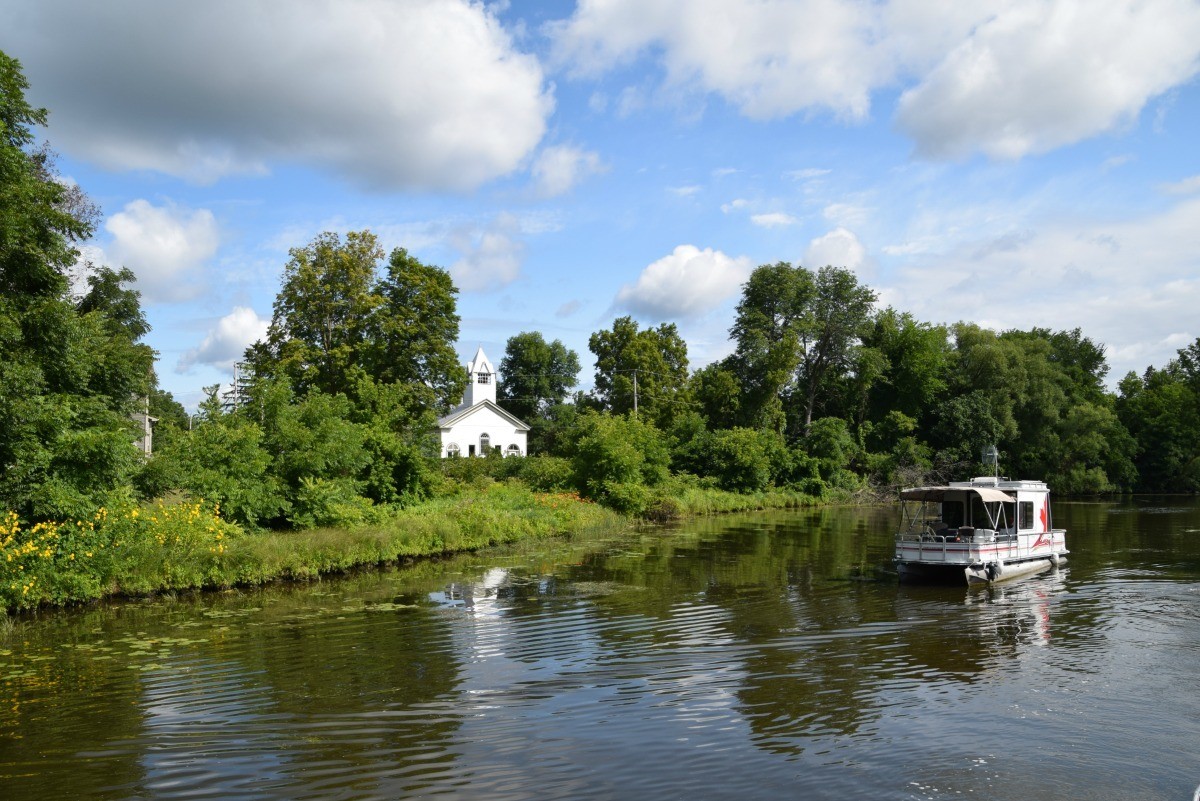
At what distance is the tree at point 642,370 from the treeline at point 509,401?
204 mm

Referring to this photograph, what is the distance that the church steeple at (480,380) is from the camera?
73500 mm

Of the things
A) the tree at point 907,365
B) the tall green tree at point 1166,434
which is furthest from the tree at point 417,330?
the tall green tree at point 1166,434

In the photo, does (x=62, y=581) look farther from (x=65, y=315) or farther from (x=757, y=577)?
(x=757, y=577)

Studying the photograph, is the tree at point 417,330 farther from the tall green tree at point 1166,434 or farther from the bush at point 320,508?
the tall green tree at point 1166,434

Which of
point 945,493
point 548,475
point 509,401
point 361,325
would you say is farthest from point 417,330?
point 509,401

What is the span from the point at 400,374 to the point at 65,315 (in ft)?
82.8

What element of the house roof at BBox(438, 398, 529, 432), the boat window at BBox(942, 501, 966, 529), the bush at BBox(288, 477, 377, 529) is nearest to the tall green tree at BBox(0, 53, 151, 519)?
the bush at BBox(288, 477, 377, 529)

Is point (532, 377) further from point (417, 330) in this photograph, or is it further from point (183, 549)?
point (183, 549)

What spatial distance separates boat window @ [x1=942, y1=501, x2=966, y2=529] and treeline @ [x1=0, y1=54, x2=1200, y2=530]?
16897 mm

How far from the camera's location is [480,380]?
244ft

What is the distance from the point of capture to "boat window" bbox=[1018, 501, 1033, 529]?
2508cm

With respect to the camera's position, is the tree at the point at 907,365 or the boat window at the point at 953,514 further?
the tree at the point at 907,365

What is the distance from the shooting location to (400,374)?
143ft

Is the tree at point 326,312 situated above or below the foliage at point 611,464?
above
